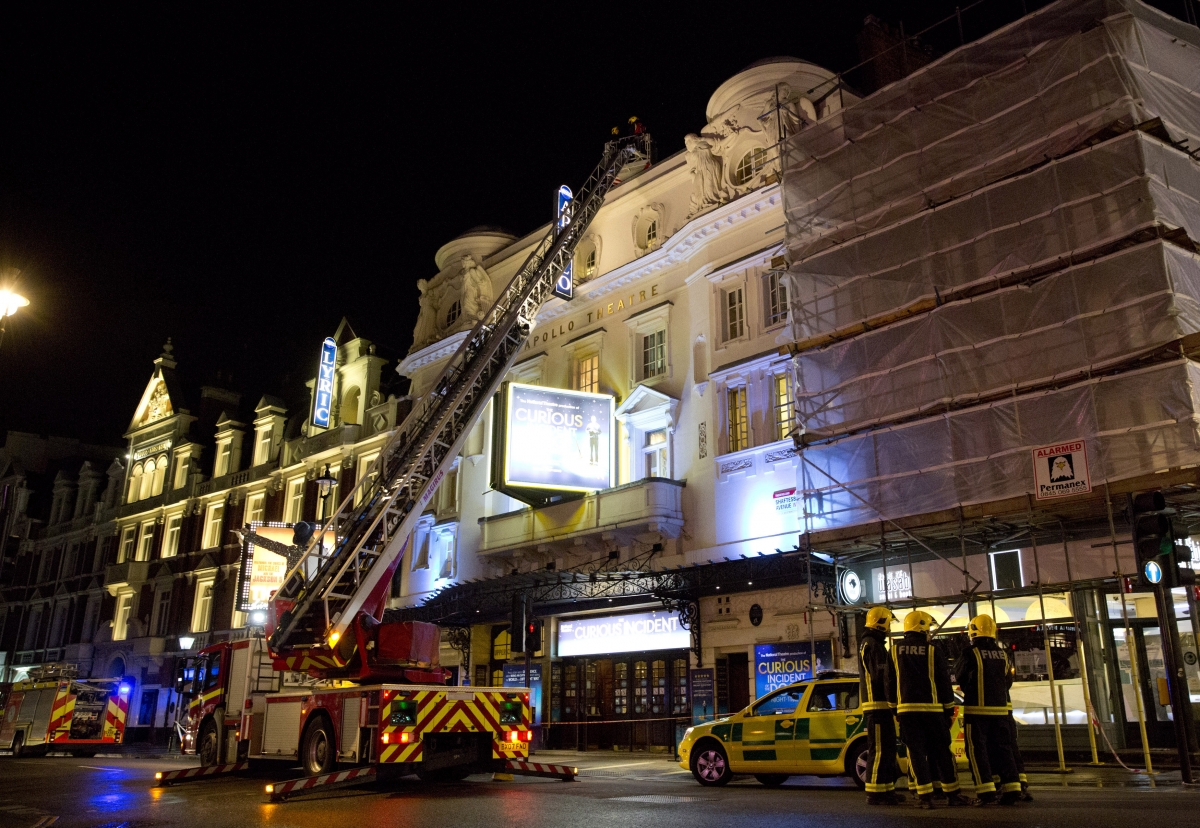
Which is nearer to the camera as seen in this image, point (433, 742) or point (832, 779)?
point (433, 742)

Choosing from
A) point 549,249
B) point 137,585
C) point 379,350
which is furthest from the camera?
point 137,585

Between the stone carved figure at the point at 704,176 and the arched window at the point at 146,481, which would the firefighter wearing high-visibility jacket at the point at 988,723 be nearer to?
the stone carved figure at the point at 704,176

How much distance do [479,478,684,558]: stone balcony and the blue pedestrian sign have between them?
12.8 metres

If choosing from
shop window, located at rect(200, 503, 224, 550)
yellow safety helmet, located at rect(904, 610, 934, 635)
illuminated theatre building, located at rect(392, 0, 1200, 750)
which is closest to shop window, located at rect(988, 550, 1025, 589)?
illuminated theatre building, located at rect(392, 0, 1200, 750)

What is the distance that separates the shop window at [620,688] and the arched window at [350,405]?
17.4m

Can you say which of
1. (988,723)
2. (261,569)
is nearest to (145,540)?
(261,569)

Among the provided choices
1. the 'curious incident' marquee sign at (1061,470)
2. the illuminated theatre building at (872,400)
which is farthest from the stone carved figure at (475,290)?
the 'curious incident' marquee sign at (1061,470)

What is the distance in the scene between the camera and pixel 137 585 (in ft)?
148

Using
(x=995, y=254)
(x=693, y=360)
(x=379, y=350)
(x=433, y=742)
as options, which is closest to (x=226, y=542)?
(x=379, y=350)

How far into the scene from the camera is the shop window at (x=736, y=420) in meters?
23.2

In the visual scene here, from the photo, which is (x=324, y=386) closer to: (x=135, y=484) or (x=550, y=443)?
(x=550, y=443)

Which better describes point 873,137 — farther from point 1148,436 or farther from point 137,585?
point 137,585

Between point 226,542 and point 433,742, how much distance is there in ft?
104

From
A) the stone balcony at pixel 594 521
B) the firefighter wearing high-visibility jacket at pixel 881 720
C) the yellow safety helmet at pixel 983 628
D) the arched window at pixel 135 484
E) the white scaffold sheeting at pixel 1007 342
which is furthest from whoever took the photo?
the arched window at pixel 135 484
